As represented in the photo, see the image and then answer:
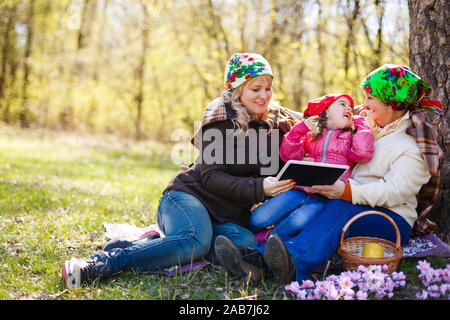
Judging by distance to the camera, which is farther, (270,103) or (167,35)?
(167,35)

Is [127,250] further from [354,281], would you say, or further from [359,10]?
[359,10]

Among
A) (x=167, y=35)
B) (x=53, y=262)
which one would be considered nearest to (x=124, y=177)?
(x=53, y=262)

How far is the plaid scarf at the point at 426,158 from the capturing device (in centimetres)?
276

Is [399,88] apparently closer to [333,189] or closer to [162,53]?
[333,189]

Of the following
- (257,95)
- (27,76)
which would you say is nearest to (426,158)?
(257,95)

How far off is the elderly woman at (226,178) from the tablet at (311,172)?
0.10 meters

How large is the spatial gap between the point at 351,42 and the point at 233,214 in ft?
14.9

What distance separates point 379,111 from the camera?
9.88 feet

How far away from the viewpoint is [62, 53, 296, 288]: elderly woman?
117 inches

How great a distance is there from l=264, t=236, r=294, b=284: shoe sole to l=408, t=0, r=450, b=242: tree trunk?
5.39 ft

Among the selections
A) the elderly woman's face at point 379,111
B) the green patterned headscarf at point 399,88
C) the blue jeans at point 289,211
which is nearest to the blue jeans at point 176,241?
the blue jeans at point 289,211

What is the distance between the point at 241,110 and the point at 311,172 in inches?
34.4

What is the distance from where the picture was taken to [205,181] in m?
3.23

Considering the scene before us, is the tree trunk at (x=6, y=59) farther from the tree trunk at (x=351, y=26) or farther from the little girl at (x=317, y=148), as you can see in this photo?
the little girl at (x=317, y=148)
